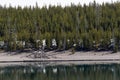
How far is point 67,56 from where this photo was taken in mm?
105250

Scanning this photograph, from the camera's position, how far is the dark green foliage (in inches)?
4523

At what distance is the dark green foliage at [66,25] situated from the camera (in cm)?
11488

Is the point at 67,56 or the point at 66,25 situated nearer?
the point at 67,56

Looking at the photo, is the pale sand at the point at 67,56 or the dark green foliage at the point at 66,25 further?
the dark green foliage at the point at 66,25

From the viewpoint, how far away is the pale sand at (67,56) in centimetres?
9888

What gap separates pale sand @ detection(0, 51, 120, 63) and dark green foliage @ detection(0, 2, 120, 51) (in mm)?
3977

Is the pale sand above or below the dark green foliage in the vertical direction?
below

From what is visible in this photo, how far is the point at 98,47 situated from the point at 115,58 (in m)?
13.8

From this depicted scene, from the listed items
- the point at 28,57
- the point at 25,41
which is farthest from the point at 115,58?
the point at 25,41

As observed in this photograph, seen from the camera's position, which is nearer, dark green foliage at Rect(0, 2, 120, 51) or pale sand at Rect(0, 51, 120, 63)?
pale sand at Rect(0, 51, 120, 63)

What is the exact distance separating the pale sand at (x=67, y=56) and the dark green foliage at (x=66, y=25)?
398 centimetres

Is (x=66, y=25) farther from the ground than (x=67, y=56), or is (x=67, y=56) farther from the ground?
(x=66, y=25)

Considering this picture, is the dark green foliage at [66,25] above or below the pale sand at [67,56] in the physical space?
above

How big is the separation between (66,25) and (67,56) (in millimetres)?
27439
